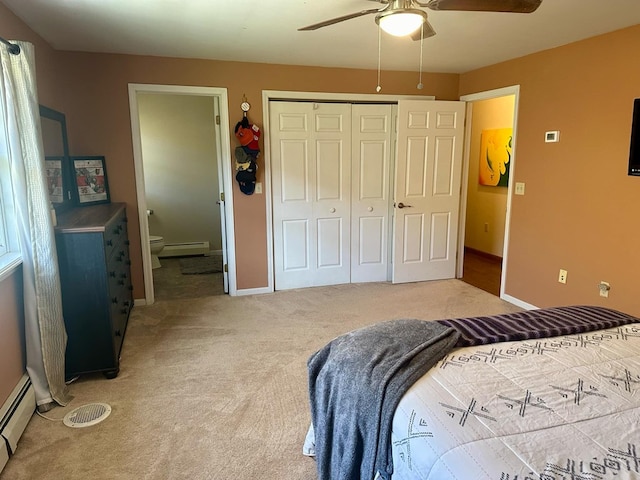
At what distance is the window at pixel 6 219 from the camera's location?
2.23 m

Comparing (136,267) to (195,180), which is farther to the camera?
(195,180)

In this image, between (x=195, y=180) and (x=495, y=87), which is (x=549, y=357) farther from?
(x=195, y=180)

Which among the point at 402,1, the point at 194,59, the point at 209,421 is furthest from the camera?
the point at 194,59

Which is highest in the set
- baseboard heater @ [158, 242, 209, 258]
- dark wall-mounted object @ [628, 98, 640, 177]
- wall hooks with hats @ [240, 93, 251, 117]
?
wall hooks with hats @ [240, 93, 251, 117]

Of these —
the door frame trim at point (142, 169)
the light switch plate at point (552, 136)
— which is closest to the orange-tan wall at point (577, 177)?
the light switch plate at point (552, 136)

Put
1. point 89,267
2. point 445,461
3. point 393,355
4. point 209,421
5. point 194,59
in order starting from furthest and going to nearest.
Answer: point 194,59, point 89,267, point 209,421, point 393,355, point 445,461

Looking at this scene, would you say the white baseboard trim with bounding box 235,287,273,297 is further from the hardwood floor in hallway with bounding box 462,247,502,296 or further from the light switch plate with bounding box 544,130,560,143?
the light switch plate with bounding box 544,130,560,143

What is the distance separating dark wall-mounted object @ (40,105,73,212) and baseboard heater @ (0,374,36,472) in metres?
1.29

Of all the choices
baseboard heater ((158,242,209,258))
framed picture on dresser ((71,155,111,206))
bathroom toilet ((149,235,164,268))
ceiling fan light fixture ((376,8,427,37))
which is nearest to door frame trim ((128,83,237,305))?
framed picture on dresser ((71,155,111,206))

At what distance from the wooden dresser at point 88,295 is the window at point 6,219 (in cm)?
22

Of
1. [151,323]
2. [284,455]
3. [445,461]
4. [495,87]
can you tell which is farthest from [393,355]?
[495,87]

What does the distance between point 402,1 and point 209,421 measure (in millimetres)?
2336

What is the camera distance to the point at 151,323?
3.67m

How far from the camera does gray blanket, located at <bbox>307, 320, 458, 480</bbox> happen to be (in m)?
1.37
